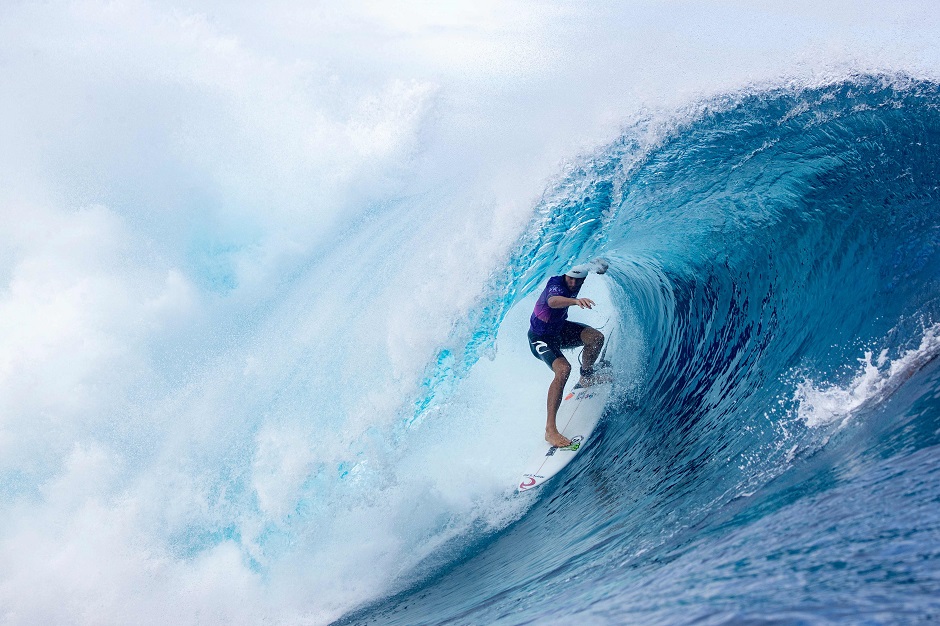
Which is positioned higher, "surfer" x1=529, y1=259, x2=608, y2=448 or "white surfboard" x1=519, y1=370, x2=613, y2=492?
"surfer" x1=529, y1=259, x2=608, y2=448

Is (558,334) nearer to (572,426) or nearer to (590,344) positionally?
(590,344)

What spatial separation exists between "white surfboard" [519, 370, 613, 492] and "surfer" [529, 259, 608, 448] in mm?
99

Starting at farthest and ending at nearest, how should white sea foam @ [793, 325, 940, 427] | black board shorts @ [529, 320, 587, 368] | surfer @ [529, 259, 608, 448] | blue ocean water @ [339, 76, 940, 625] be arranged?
black board shorts @ [529, 320, 587, 368] < surfer @ [529, 259, 608, 448] < white sea foam @ [793, 325, 940, 427] < blue ocean water @ [339, 76, 940, 625]

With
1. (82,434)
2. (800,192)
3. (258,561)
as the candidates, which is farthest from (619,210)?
(82,434)

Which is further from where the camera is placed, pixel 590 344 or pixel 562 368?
pixel 590 344

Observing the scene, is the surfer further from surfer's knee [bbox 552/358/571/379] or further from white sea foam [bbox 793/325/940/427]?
white sea foam [bbox 793/325/940/427]

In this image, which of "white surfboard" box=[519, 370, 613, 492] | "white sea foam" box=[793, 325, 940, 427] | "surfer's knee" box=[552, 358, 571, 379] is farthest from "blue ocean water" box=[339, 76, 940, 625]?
"surfer's knee" box=[552, 358, 571, 379]

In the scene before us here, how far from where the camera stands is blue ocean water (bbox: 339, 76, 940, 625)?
2502mm

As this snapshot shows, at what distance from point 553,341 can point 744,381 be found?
5.47 ft

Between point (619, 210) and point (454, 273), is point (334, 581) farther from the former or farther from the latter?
point (619, 210)

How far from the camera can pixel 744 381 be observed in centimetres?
506

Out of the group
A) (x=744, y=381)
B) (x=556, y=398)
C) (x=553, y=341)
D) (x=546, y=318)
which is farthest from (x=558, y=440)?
(x=744, y=381)

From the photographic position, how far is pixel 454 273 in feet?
19.4

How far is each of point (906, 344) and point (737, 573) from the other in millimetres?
2669
